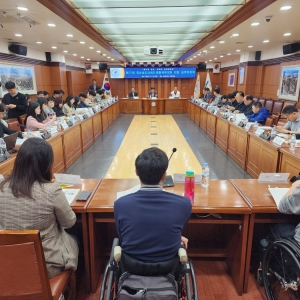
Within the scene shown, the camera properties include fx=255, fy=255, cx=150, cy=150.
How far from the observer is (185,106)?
12.3 metres

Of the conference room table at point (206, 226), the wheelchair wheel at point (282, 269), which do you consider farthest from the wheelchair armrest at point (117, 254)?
the wheelchair wheel at point (282, 269)

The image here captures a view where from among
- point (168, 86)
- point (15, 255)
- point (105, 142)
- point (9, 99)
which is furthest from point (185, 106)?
point (15, 255)

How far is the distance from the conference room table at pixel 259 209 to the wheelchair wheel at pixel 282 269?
16 cm

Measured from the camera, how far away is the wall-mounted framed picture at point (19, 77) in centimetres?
739

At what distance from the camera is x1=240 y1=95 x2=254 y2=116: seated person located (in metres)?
5.98

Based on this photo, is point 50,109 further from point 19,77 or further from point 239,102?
point 239,102

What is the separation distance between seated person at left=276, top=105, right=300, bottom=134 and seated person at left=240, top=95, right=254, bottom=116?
2.02m

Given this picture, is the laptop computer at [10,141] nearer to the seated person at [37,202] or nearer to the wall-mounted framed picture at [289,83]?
the seated person at [37,202]

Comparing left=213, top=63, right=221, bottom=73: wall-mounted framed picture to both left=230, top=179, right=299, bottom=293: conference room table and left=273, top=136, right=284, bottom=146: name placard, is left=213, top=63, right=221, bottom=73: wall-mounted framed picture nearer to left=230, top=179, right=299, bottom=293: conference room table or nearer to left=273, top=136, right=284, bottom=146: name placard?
left=273, top=136, right=284, bottom=146: name placard

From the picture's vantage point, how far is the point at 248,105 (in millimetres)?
6281

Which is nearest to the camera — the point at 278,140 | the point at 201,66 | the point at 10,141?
the point at 10,141

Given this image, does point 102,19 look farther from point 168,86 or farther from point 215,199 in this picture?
point 168,86

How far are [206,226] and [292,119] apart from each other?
2610 millimetres

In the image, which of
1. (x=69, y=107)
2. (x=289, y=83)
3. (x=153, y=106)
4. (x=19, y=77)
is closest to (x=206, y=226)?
(x=69, y=107)
